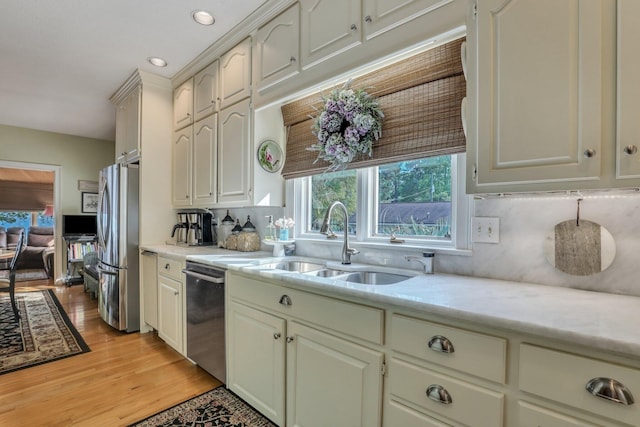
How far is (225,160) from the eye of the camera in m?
2.63

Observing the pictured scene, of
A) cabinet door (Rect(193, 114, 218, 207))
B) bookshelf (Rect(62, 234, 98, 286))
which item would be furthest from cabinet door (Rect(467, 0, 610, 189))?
bookshelf (Rect(62, 234, 98, 286))

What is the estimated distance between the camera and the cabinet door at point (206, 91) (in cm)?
272

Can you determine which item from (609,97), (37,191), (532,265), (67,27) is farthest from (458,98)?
(37,191)

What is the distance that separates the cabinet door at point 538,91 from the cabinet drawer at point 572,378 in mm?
549

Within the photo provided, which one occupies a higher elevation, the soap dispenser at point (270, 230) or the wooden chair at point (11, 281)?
the soap dispenser at point (270, 230)

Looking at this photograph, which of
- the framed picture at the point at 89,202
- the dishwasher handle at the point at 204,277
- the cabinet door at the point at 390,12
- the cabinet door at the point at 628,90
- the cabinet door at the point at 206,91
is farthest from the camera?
the framed picture at the point at 89,202

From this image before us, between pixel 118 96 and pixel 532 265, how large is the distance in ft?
13.5

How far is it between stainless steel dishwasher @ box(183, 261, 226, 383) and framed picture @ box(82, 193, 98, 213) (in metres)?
4.53

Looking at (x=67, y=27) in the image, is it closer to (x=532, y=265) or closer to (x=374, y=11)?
(x=374, y=11)

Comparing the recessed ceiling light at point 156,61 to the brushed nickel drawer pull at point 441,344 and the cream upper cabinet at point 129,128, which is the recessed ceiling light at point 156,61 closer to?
the cream upper cabinet at point 129,128

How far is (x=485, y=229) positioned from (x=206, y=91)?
Result: 247 cm

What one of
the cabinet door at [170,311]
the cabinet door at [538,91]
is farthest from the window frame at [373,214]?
the cabinet door at [170,311]

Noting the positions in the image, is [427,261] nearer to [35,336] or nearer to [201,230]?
[201,230]

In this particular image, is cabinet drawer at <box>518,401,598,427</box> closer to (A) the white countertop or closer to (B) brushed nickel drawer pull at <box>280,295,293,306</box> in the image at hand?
(A) the white countertop
